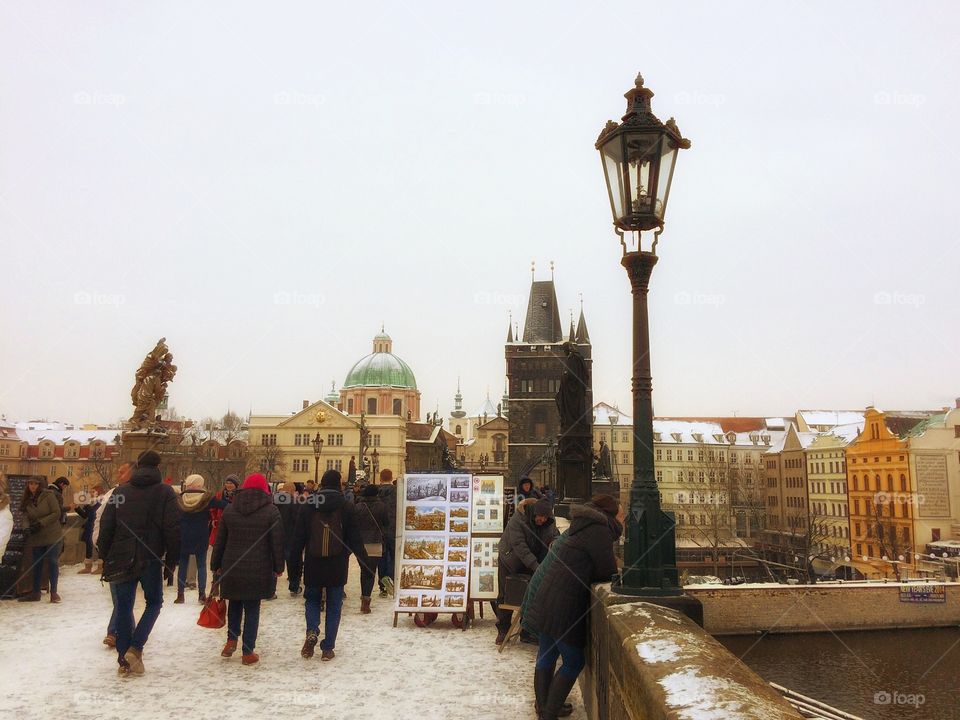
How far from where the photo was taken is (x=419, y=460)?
8319cm

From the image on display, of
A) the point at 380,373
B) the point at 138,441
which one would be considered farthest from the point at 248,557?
the point at 380,373

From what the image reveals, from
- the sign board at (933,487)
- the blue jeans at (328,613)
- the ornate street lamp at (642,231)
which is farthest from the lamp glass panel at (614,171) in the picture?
the sign board at (933,487)

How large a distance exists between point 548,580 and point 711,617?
4793mm

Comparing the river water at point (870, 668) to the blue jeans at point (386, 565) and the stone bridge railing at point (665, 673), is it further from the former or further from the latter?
the blue jeans at point (386, 565)

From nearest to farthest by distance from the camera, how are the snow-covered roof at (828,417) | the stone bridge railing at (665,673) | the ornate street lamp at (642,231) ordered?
the stone bridge railing at (665,673)
the ornate street lamp at (642,231)
the snow-covered roof at (828,417)

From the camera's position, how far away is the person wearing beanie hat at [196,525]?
28.2 feet

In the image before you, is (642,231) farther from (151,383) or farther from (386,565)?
(151,383)

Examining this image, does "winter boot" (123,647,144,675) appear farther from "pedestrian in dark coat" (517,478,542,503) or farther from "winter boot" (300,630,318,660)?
"pedestrian in dark coat" (517,478,542,503)

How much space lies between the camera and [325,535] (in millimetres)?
6285

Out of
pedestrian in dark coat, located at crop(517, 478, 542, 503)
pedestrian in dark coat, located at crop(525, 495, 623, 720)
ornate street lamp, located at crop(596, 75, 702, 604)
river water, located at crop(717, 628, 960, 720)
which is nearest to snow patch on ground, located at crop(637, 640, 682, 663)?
ornate street lamp, located at crop(596, 75, 702, 604)

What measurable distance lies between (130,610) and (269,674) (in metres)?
1.25

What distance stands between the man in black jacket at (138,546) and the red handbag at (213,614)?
0.50m

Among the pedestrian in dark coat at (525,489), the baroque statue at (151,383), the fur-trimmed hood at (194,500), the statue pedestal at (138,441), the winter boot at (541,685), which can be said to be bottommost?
the winter boot at (541,685)

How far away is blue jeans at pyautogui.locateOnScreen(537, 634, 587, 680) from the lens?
4.54 m
